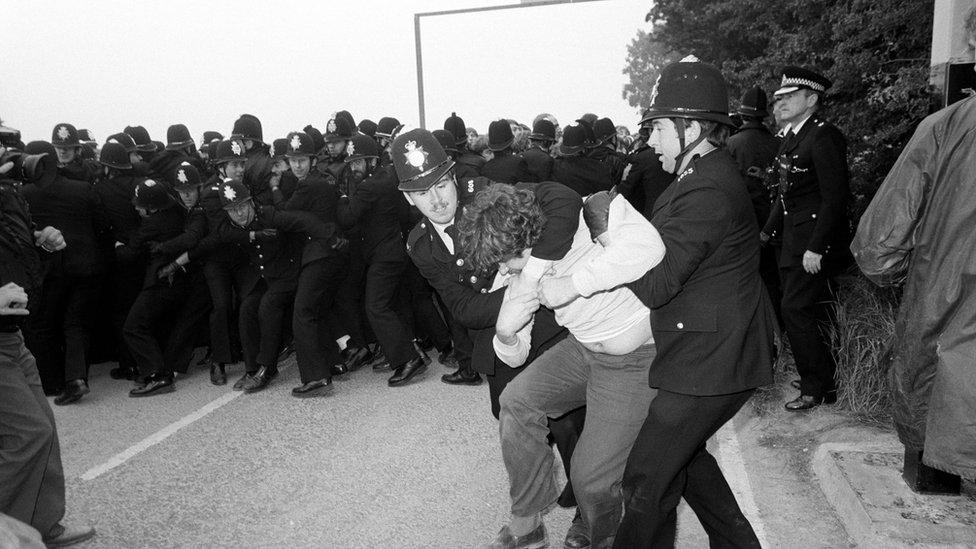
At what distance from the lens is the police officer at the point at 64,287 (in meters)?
6.43

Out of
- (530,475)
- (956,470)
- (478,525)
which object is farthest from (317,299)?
(956,470)

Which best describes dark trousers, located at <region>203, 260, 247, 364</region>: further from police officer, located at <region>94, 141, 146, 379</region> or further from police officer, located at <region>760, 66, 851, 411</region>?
police officer, located at <region>760, 66, 851, 411</region>

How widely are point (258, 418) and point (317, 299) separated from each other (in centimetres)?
120

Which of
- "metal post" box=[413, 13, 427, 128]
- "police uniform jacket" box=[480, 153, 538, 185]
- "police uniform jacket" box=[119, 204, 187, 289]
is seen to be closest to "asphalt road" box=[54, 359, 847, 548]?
"police uniform jacket" box=[119, 204, 187, 289]

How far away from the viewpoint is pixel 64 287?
660cm

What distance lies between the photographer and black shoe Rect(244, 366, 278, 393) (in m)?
6.62

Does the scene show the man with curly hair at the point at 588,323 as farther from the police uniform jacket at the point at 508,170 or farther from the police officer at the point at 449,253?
the police uniform jacket at the point at 508,170

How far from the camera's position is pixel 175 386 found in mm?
6844

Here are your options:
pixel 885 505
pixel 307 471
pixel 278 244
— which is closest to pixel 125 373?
pixel 278 244

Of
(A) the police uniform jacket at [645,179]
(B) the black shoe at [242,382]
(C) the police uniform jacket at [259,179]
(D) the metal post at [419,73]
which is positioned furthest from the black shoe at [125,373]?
(D) the metal post at [419,73]

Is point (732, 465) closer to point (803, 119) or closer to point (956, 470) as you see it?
point (956, 470)

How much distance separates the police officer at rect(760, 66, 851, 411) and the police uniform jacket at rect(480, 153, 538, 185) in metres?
3.11

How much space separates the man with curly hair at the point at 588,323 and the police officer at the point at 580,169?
500 cm

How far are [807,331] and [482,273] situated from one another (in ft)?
A: 9.64
